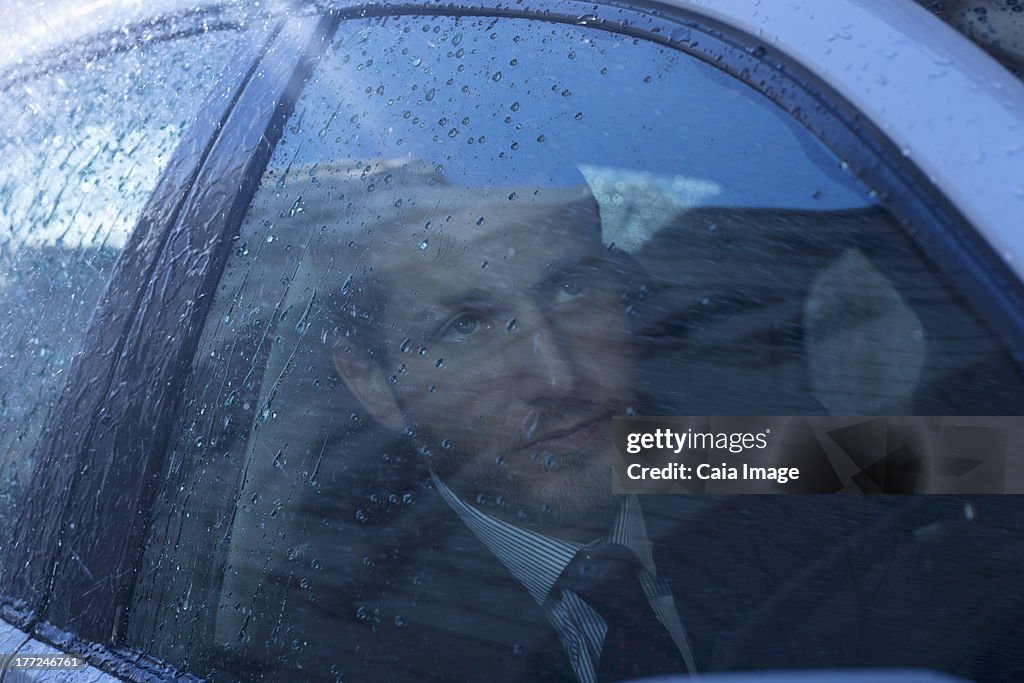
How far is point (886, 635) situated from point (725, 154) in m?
0.55

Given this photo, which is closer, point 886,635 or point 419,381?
point 886,635

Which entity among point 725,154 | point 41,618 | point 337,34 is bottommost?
point 41,618

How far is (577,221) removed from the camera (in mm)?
1178

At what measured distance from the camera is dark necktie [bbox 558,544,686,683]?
3.46ft

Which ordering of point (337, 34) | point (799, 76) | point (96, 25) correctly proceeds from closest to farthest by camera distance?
1. point (799, 76)
2. point (337, 34)
3. point (96, 25)

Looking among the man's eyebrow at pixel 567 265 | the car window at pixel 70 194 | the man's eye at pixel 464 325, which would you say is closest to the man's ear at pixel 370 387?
the man's eye at pixel 464 325

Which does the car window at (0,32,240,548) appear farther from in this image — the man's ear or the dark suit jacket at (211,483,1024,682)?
the dark suit jacket at (211,483,1024,682)

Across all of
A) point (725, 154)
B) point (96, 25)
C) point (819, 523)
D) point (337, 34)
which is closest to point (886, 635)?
point (819, 523)

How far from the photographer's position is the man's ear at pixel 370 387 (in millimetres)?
1213

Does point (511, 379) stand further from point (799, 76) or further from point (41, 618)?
point (41, 618)

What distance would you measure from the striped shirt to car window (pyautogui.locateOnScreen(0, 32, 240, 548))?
34.1 inches

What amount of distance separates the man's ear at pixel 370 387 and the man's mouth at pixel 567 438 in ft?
0.62

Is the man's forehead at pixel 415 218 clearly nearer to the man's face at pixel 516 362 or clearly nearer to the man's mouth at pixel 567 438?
the man's face at pixel 516 362

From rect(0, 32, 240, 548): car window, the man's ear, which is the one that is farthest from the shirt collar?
rect(0, 32, 240, 548): car window
